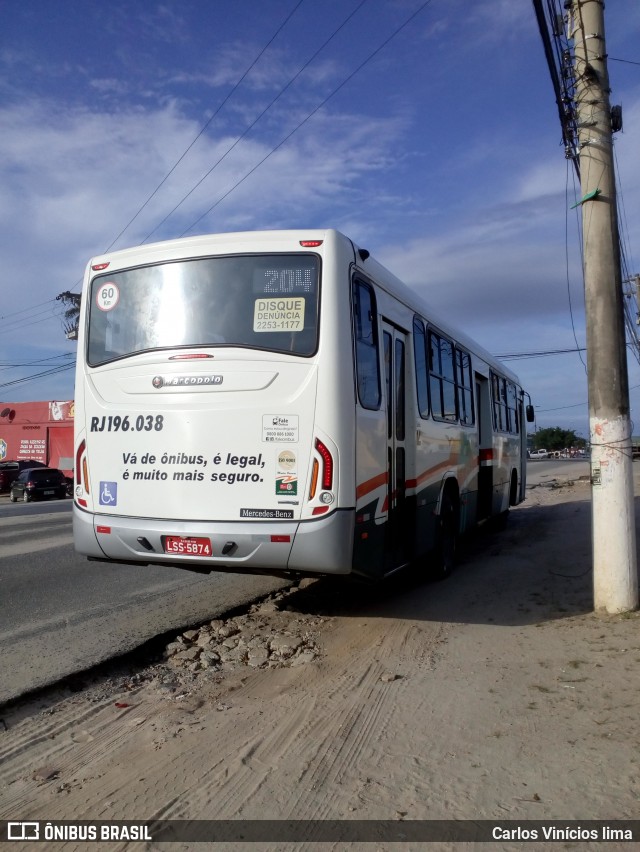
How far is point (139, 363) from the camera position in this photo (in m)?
6.40

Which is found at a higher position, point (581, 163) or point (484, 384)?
point (581, 163)

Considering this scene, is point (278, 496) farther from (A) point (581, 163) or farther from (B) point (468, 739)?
(A) point (581, 163)

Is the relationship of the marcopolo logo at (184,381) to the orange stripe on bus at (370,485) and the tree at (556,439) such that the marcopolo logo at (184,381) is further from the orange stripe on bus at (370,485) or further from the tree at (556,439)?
the tree at (556,439)

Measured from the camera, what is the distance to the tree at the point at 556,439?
123 m

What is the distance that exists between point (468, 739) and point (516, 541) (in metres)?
8.44

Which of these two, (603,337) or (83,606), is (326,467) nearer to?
(603,337)

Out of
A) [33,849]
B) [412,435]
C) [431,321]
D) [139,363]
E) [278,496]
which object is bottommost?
[33,849]

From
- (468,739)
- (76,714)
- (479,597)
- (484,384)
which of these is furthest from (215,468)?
(484,384)

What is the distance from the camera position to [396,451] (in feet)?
22.7

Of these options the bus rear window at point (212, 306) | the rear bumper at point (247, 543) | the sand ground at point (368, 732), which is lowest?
the sand ground at point (368, 732)

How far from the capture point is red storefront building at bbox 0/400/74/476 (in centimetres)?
4291

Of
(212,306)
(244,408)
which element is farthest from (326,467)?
(212,306)

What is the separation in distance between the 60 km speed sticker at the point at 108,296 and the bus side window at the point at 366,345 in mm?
2239

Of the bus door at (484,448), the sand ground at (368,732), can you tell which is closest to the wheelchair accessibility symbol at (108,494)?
the sand ground at (368,732)
